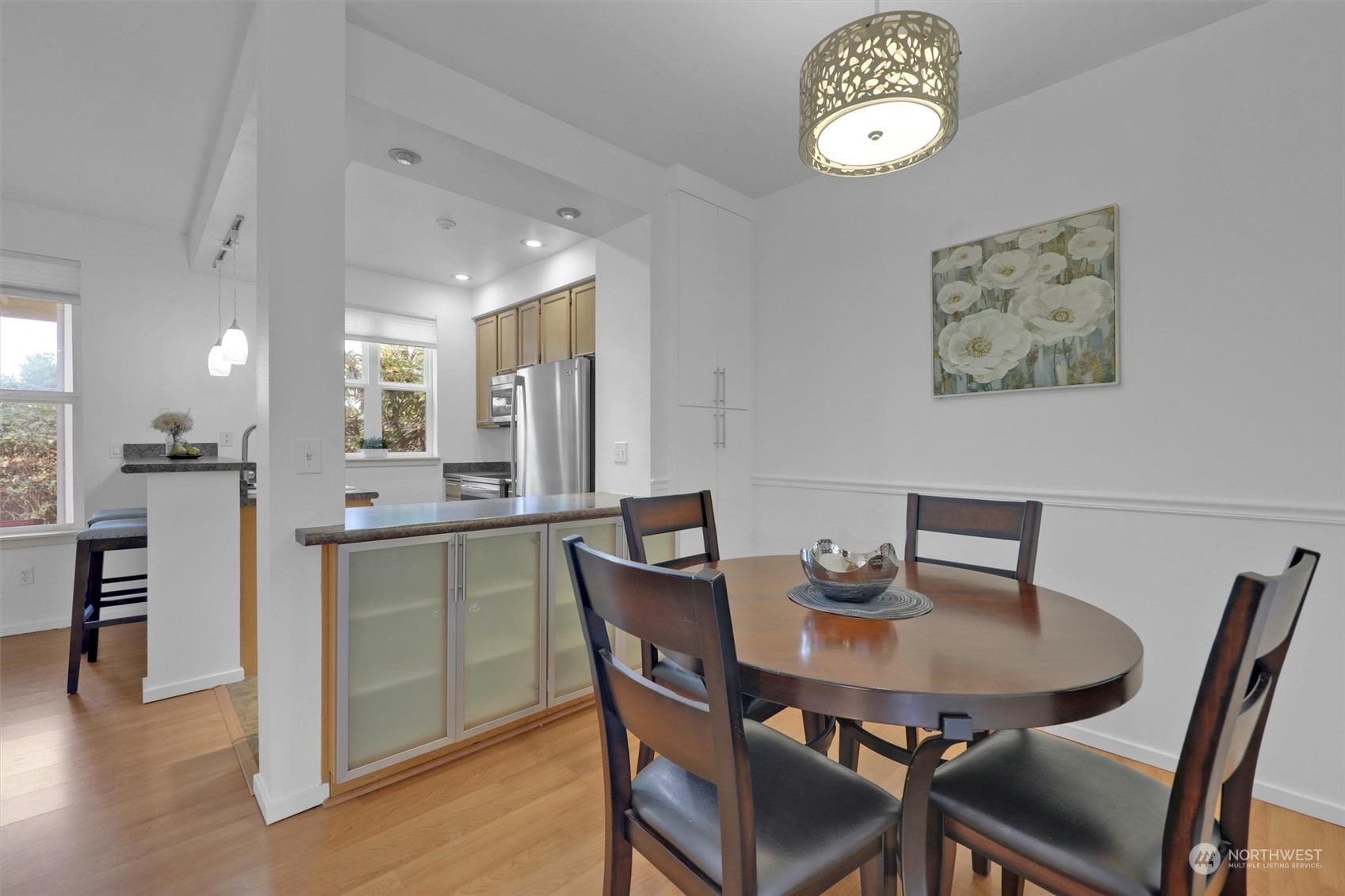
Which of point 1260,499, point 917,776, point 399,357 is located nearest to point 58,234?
point 399,357

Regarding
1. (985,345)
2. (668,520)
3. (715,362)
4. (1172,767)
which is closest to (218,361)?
(715,362)

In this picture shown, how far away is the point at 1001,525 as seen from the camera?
5.89 feet

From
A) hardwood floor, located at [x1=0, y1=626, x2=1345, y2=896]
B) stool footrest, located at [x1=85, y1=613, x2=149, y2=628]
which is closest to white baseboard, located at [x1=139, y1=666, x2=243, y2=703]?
hardwood floor, located at [x1=0, y1=626, x2=1345, y2=896]

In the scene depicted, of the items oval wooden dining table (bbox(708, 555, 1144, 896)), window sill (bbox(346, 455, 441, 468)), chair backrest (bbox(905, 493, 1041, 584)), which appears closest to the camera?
oval wooden dining table (bbox(708, 555, 1144, 896))

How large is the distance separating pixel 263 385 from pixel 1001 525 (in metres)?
2.39

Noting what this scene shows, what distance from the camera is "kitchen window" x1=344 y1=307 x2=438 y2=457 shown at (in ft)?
16.1

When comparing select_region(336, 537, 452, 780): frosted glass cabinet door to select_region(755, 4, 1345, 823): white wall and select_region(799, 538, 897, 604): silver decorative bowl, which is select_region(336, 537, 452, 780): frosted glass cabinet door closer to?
select_region(799, 538, 897, 604): silver decorative bowl

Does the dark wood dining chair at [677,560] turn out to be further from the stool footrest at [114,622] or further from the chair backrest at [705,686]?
the stool footrest at [114,622]

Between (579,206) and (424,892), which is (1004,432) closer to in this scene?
(579,206)

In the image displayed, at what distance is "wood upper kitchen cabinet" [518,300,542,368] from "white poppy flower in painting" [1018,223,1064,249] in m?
3.24

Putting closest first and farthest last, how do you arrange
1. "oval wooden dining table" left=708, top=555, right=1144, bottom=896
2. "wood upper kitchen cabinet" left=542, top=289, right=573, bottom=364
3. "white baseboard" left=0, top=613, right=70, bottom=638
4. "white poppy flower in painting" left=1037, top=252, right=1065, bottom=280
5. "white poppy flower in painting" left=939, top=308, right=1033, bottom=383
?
"oval wooden dining table" left=708, top=555, right=1144, bottom=896 < "white poppy flower in painting" left=1037, top=252, right=1065, bottom=280 < "white poppy flower in painting" left=939, top=308, right=1033, bottom=383 < "white baseboard" left=0, top=613, right=70, bottom=638 < "wood upper kitchen cabinet" left=542, top=289, right=573, bottom=364

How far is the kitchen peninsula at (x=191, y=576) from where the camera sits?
2.57 metres

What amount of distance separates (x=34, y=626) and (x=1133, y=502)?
232 inches

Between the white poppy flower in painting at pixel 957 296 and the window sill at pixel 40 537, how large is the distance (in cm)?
503
